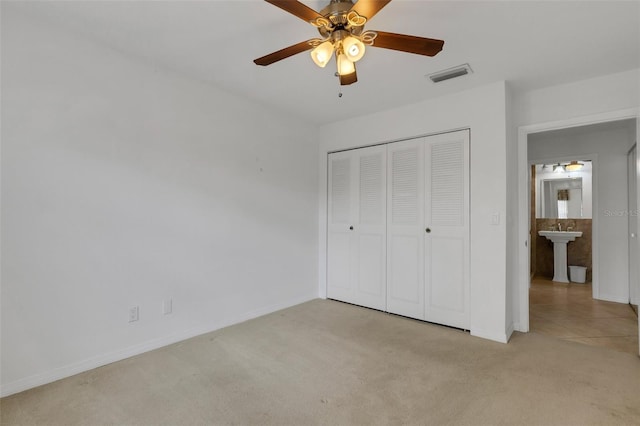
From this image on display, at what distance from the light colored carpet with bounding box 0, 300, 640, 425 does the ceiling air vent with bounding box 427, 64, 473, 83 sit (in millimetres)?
2389

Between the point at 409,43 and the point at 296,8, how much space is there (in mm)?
633

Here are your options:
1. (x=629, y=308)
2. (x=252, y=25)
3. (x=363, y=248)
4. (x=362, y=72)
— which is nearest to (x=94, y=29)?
(x=252, y=25)

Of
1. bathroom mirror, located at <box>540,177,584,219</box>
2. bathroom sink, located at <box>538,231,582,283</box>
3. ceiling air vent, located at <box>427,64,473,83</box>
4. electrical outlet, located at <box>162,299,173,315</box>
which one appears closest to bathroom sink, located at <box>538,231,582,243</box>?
bathroom sink, located at <box>538,231,582,283</box>

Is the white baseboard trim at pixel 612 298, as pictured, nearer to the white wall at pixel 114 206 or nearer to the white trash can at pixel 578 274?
the white trash can at pixel 578 274

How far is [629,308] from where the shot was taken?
12.5 ft

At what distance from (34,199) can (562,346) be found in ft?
14.0

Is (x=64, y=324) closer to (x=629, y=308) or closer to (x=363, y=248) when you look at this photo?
(x=363, y=248)

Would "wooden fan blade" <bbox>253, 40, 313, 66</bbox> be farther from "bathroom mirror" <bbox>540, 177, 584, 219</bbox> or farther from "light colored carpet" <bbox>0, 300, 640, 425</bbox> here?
"bathroom mirror" <bbox>540, 177, 584, 219</bbox>

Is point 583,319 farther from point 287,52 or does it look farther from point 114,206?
point 114,206

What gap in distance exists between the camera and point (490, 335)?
291 centimetres

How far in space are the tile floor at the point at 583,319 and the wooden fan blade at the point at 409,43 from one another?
9.65 ft

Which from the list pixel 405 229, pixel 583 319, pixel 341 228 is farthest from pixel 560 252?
pixel 341 228

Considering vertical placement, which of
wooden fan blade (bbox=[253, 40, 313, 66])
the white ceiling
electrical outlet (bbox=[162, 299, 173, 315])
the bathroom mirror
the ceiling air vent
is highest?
the white ceiling

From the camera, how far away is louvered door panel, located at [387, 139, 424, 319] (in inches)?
135
